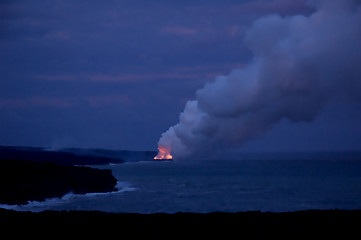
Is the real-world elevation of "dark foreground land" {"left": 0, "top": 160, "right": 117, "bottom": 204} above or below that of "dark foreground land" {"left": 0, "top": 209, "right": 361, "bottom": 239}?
above

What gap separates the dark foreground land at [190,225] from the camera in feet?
51.7

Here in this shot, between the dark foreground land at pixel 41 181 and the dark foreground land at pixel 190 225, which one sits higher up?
the dark foreground land at pixel 41 181

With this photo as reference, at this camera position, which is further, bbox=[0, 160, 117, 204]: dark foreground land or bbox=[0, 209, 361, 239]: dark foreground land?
bbox=[0, 160, 117, 204]: dark foreground land

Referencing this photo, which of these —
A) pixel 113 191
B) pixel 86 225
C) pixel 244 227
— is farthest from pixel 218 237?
pixel 113 191

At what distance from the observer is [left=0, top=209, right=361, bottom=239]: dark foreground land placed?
51.7 ft

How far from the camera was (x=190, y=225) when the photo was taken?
17.6 m

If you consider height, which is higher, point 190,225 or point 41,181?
point 41,181

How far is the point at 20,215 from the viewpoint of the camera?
19.1 m

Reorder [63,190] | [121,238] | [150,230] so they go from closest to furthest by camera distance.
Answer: [121,238]
[150,230]
[63,190]

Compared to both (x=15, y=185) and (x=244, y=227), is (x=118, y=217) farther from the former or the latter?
(x=15, y=185)

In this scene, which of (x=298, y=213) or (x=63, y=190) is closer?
(x=298, y=213)

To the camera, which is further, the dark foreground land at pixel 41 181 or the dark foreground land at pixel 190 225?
the dark foreground land at pixel 41 181

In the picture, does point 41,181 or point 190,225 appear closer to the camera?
point 190,225

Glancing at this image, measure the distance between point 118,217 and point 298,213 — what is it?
897 centimetres
